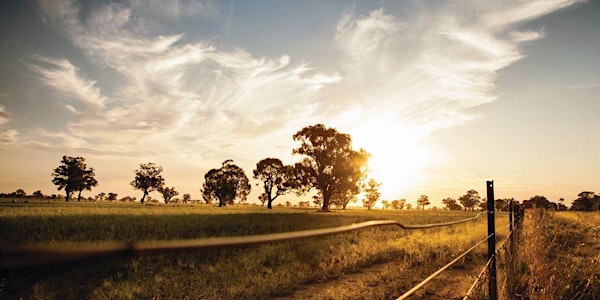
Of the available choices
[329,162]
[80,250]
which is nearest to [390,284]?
[80,250]

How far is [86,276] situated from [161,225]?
8729mm

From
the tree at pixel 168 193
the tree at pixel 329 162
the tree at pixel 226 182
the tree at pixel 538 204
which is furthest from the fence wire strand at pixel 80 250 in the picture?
the tree at pixel 168 193

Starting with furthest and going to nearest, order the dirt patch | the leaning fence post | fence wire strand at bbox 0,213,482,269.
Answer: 1. the dirt patch
2. the leaning fence post
3. fence wire strand at bbox 0,213,482,269

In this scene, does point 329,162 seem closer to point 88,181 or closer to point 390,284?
point 390,284

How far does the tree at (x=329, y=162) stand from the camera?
5300 centimetres

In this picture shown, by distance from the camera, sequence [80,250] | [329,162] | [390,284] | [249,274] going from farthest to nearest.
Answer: [329,162] → [249,274] → [390,284] → [80,250]

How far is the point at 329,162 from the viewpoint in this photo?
53.1 meters

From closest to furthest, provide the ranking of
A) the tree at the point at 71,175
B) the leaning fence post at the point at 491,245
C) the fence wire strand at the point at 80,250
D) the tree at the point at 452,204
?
1. the fence wire strand at the point at 80,250
2. the leaning fence post at the point at 491,245
3. the tree at the point at 71,175
4. the tree at the point at 452,204

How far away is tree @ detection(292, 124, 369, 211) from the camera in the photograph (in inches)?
2087

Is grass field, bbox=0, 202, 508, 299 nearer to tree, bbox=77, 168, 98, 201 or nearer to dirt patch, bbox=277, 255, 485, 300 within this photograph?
dirt patch, bbox=277, 255, 485, 300

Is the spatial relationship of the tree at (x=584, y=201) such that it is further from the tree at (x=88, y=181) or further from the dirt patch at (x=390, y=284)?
the tree at (x=88, y=181)

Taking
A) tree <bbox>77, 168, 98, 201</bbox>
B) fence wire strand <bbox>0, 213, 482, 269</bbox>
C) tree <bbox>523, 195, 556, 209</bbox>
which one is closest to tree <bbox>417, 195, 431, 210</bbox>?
tree <bbox>523, 195, 556, 209</bbox>

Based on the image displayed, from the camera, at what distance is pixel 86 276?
28.4ft

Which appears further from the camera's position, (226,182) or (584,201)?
(584,201)
